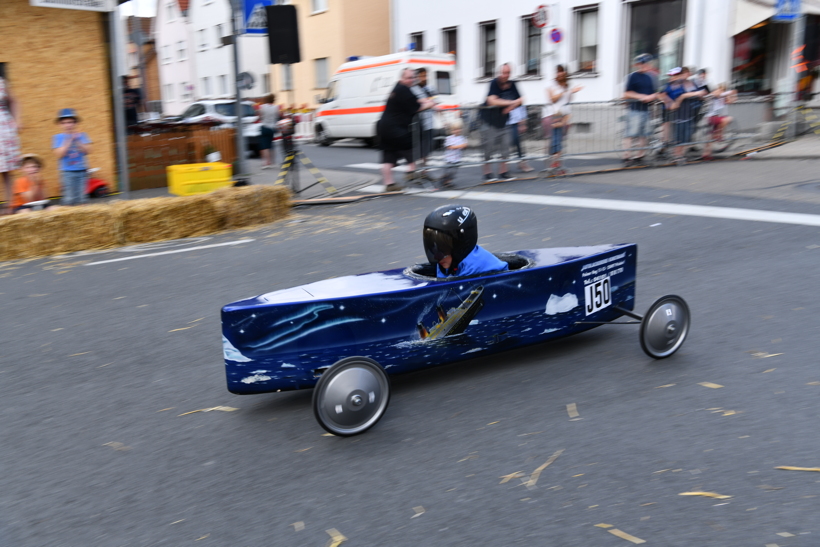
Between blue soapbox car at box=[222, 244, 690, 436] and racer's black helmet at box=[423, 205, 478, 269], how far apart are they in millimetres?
189

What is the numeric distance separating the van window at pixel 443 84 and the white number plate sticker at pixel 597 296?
58.2 ft

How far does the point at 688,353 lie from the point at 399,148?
8.44 m

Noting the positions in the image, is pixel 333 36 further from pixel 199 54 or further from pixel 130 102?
pixel 130 102

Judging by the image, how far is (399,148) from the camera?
12.6 meters

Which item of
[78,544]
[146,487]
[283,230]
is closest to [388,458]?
[146,487]

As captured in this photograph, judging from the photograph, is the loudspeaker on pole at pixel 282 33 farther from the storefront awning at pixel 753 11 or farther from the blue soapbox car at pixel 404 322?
the storefront awning at pixel 753 11

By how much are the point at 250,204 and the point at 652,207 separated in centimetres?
520

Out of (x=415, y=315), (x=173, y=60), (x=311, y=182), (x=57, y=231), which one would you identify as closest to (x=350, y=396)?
(x=415, y=315)

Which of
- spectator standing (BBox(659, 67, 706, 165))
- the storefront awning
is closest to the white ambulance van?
the storefront awning

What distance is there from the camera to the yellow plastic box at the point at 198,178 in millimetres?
12211

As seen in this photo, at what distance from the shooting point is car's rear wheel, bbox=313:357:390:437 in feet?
11.9

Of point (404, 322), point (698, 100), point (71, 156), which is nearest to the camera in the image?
point (404, 322)

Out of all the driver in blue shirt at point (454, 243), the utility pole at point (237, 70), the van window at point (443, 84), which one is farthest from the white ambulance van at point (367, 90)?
the driver in blue shirt at point (454, 243)

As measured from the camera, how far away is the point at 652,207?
980 cm
